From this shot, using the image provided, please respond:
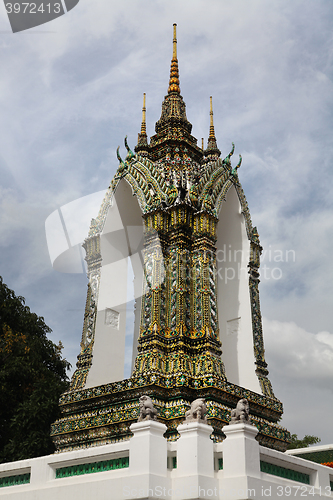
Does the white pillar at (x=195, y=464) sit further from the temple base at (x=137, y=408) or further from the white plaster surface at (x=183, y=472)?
the temple base at (x=137, y=408)

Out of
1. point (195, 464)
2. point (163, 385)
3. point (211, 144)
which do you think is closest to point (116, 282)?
point (163, 385)

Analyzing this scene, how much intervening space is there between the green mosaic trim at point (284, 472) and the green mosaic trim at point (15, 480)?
126 inches

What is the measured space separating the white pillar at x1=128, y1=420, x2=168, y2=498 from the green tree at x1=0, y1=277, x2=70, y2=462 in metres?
7.16

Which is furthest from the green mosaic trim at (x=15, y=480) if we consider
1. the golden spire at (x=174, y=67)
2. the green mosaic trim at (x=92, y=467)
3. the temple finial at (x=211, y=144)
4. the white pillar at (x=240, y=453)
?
the golden spire at (x=174, y=67)

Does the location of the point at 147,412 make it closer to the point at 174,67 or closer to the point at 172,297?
the point at 172,297

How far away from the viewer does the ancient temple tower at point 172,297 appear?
9086mm

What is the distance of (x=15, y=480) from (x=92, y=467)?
1452 millimetres

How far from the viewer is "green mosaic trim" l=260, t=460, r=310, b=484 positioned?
6.76m

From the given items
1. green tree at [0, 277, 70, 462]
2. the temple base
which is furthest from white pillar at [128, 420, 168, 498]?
green tree at [0, 277, 70, 462]

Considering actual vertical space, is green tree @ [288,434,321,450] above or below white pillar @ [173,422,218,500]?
above

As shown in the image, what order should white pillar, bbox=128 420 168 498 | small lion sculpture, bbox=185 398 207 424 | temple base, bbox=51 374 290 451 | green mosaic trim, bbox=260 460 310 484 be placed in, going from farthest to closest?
temple base, bbox=51 374 290 451 < green mosaic trim, bbox=260 460 310 484 < small lion sculpture, bbox=185 398 207 424 < white pillar, bbox=128 420 168 498

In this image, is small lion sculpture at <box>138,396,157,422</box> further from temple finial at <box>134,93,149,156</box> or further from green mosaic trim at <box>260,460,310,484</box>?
temple finial at <box>134,93,149,156</box>

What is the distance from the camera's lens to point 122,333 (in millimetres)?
11453

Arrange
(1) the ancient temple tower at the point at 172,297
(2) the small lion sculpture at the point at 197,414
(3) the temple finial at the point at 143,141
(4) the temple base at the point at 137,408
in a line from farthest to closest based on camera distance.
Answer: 1. (3) the temple finial at the point at 143,141
2. (1) the ancient temple tower at the point at 172,297
3. (4) the temple base at the point at 137,408
4. (2) the small lion sculpture at the point at 197,414
